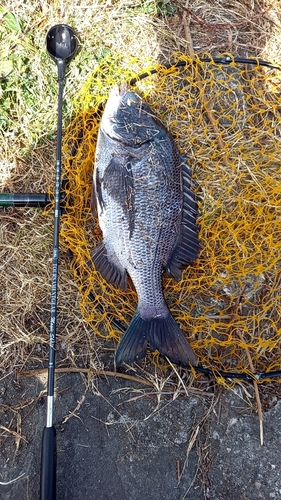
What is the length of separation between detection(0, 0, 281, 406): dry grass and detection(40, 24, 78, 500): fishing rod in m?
0.12

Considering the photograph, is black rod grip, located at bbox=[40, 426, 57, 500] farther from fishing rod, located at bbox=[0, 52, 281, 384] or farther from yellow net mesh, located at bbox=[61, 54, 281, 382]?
yellow net mesh, located at bbox=[61, 54, 281, 382]

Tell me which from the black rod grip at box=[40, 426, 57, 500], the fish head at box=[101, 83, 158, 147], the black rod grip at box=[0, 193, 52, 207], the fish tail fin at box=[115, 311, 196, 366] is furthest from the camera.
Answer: the black rod grip at box=[0, 193, 52, 207]

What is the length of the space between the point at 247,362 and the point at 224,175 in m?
1.36

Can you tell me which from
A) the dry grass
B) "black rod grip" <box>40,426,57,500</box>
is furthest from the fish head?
"black rod grip" <box>40,426,57,500</box>

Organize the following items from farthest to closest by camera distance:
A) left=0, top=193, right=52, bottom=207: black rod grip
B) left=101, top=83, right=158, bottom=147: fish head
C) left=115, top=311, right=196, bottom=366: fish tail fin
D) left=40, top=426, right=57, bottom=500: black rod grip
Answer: left=0, top=193, right=52, bottom=207: black rod grip, left=101, top=83, right=158, bottom=147: fish head, left=115, top=311, right=196, bottom=366: fish tail fin, left=40, top=426, right=57, bottom=500: black rod grip

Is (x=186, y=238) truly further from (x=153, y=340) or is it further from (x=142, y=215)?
(x=153, y=340)

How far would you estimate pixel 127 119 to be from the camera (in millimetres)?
2783

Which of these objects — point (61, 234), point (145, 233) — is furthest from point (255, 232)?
point (61, 234)

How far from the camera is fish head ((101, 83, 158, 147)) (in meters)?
2.75

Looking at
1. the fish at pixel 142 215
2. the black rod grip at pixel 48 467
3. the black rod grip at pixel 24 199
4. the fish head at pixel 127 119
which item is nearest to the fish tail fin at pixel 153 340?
the fish at pixel 142 215

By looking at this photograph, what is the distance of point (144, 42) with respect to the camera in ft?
10.7

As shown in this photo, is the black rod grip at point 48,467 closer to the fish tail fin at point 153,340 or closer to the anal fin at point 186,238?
the fish tail fin at point 153,340

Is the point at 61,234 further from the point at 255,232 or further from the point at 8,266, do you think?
the point at 255,232

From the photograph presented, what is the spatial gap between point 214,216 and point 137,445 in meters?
1.68
